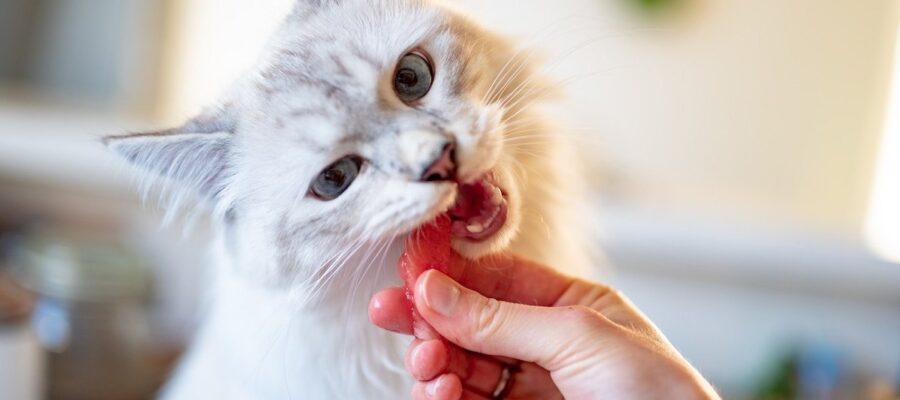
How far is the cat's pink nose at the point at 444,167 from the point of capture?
875mm

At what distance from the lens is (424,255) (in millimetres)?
966

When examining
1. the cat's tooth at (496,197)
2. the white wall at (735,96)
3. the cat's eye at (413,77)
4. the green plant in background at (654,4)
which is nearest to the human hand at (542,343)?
the cat's tooth at (496,197)

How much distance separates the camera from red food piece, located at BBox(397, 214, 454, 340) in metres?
0.96

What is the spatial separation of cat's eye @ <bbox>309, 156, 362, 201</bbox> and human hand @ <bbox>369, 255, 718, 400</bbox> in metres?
0.15

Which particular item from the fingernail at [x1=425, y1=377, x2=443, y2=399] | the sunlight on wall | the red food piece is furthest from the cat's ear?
the sunlight on wall

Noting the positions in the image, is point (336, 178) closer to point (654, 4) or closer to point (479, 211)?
point (479, 211)

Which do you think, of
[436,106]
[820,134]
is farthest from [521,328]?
[820,134]

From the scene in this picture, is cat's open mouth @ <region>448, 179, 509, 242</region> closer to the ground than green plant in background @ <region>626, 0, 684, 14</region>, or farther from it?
closer to the ground

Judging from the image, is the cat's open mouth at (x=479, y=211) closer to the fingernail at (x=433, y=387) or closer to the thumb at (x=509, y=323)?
the thumb at (x=509, y=323)

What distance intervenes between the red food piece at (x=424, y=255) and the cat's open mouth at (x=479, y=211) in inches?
0.6

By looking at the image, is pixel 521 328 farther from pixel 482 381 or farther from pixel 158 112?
pixel 158 112

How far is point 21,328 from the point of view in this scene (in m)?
1.40

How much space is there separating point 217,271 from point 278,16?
451 mm

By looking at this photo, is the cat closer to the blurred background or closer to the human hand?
the human hand
